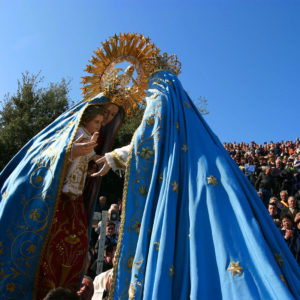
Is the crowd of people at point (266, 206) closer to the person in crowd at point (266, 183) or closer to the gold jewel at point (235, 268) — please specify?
the person in crowd at point (266, 183)

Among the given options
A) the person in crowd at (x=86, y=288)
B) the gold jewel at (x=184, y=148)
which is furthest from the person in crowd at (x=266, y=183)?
the gold jewel at (x=184, y=148)

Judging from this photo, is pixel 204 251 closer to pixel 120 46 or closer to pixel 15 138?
pixel 120 46

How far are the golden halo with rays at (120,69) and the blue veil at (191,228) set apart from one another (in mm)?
1078

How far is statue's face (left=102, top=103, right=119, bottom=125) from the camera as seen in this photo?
13.8 ft

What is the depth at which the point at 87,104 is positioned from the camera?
3930 mm

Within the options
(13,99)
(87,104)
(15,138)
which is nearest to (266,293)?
(87,104)

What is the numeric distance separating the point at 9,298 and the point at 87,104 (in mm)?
2225

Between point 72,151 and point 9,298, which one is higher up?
point 72,151

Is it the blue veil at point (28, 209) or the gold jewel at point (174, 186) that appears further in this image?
the blue veil at point (28, 209)

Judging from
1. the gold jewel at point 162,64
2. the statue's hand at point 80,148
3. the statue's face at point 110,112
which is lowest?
the statue's hand at point 80,148

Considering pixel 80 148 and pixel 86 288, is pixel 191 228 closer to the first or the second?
pixel 80 148

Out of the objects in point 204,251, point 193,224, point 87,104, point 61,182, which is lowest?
point 204,251

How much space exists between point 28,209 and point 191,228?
5.50 feet

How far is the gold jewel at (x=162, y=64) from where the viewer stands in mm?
3967
